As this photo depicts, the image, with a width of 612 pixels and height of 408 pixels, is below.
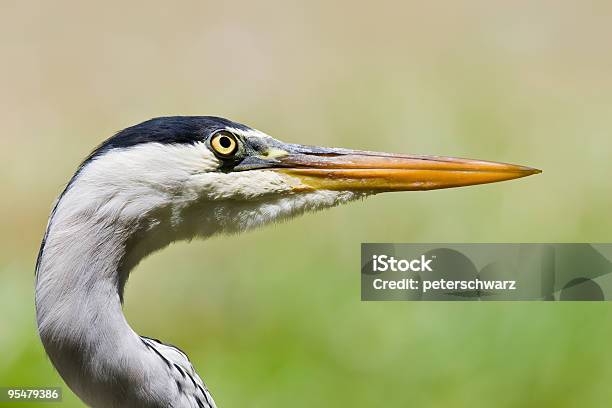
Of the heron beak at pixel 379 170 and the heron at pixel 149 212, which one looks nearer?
the heron at pixel 149 212

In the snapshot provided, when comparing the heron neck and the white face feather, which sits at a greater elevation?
the white face feather

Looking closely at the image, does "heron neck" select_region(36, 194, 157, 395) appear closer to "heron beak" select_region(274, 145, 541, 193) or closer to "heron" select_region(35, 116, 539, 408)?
"heron" select_region(35, 116, 539, 408)

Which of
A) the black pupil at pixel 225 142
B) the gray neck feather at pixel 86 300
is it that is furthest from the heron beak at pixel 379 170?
the gray neck feather at pixel 86 300

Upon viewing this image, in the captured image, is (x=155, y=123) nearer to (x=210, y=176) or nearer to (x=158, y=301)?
(x=210, y=176)

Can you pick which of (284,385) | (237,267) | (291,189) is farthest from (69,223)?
(237,267)

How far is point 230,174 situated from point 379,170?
32 cm

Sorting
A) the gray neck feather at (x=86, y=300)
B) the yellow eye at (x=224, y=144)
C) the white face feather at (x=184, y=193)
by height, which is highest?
the yellow eye at (x=224, y=144)

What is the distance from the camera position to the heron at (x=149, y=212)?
147cm

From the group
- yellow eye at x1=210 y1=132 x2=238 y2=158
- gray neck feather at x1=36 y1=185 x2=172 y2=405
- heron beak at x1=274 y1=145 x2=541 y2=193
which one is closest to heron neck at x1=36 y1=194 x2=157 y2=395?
A: gray neck feather at x1=36 y1=185 x2=172 y2=405

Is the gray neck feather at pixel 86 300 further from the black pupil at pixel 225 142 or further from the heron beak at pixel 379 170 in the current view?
the heron beak at pixel 379 170

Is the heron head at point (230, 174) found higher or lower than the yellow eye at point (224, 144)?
lower

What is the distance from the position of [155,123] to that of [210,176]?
0.46 ft

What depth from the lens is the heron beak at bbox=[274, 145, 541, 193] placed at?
5.59 feet

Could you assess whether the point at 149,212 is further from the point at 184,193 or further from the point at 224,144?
the point at 224,144
